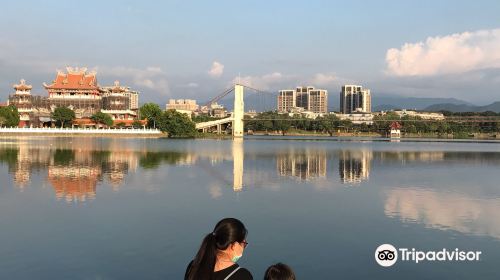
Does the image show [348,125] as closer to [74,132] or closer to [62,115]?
[62,115]

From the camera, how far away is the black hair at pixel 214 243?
9.12 ft

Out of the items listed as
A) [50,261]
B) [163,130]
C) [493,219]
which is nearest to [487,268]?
[493,219]

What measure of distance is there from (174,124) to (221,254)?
6750 cm

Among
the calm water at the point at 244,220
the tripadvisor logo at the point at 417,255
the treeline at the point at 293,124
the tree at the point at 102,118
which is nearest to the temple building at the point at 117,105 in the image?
the tree at the point at 102,118

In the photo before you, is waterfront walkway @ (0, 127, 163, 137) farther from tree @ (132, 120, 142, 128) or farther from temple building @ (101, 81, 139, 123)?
temple building @ (101, 81, 139, 123)

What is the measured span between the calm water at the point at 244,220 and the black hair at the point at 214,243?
444cm

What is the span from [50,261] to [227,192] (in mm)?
8356

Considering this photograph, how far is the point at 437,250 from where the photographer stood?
8.72 meters

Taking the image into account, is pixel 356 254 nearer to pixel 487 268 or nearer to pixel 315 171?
pixel 487 268

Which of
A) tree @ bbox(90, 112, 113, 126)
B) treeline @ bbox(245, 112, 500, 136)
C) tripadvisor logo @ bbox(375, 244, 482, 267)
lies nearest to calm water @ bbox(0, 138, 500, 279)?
tripadvisor logo @ bbox(375, 244, 482, 267)

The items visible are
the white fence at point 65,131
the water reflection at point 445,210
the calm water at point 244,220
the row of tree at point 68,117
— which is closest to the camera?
the calm water at point 244,220

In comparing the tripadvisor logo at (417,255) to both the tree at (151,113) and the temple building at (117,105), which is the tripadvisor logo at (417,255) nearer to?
the tree at (151,113)

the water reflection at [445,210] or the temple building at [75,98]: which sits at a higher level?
the temple building at [75,98]

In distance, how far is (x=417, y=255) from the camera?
838cm
